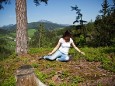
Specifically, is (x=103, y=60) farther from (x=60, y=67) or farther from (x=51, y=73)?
(x=51, y=73)

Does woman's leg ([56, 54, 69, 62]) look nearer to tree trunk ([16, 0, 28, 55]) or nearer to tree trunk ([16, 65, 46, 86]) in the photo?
tree trunk ([16, 0, 28, 55])

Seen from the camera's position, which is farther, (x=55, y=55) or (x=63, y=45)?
(x=55, y=55)

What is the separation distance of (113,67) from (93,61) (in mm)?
1840

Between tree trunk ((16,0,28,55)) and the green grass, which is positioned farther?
tree trunk ((16,0,28,55))

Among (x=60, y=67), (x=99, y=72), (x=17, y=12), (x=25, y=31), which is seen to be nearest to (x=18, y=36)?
(x=25, y=31)

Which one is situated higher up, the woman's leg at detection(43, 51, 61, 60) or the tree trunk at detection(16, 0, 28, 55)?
the tree trunk at detection(16, 0, 28, 55)

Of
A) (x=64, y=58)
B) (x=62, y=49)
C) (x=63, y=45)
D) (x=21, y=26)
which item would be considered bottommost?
(x=64, y=58)

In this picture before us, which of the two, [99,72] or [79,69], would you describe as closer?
[99,72]

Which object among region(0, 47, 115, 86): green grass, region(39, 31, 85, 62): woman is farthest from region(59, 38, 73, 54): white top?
region(0, 47, 115, 86): green grass

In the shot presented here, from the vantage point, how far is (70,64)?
11.1m

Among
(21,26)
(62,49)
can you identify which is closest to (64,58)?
(62,49)

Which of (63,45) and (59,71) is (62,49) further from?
(59,71)

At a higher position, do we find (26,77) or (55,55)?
(26,77)

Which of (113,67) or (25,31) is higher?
(25,31)
